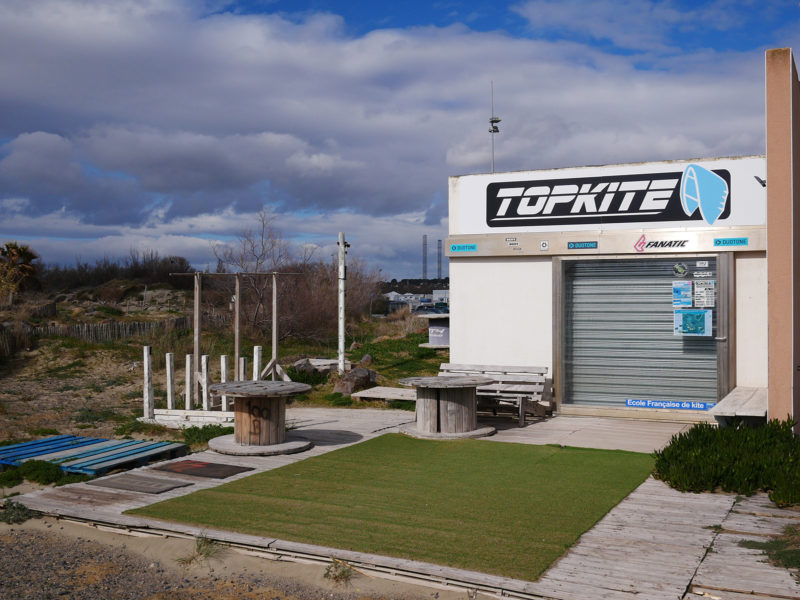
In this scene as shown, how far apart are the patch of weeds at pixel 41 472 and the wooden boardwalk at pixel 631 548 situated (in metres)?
0.60

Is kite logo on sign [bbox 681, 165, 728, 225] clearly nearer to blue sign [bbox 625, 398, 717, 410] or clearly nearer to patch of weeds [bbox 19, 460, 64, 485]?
blue sign [bbox 625, 398, 717, 410]

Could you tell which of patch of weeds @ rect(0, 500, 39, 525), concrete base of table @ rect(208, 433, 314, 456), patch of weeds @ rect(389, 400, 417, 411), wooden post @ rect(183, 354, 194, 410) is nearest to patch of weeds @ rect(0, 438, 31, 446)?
wooden post @ rect(183, 354, 194, 410)

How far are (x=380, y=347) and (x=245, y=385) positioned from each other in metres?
14.7

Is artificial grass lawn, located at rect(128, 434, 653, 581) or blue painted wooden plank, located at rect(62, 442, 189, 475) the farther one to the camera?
blue painted wooden plank, located at rect(62, 442, 189, 475)

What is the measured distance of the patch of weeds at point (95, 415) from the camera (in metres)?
12.8

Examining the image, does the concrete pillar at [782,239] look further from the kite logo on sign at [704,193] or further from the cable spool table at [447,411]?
the cable spool table at [447,411]

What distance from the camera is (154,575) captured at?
5449mm

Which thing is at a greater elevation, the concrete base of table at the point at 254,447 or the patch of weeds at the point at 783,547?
the concrete base of table at the point at 254,447

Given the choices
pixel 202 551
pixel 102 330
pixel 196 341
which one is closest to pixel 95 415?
pixel 196 341

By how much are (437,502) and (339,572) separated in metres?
1.98

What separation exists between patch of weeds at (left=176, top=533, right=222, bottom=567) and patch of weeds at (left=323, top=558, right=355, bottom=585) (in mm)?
927

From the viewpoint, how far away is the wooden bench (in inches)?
469

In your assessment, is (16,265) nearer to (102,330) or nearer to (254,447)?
(102,330)

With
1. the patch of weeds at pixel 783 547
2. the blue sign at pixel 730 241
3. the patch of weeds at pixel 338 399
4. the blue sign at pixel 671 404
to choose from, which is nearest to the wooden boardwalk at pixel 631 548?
the patch of weeds at pixel 783 547
